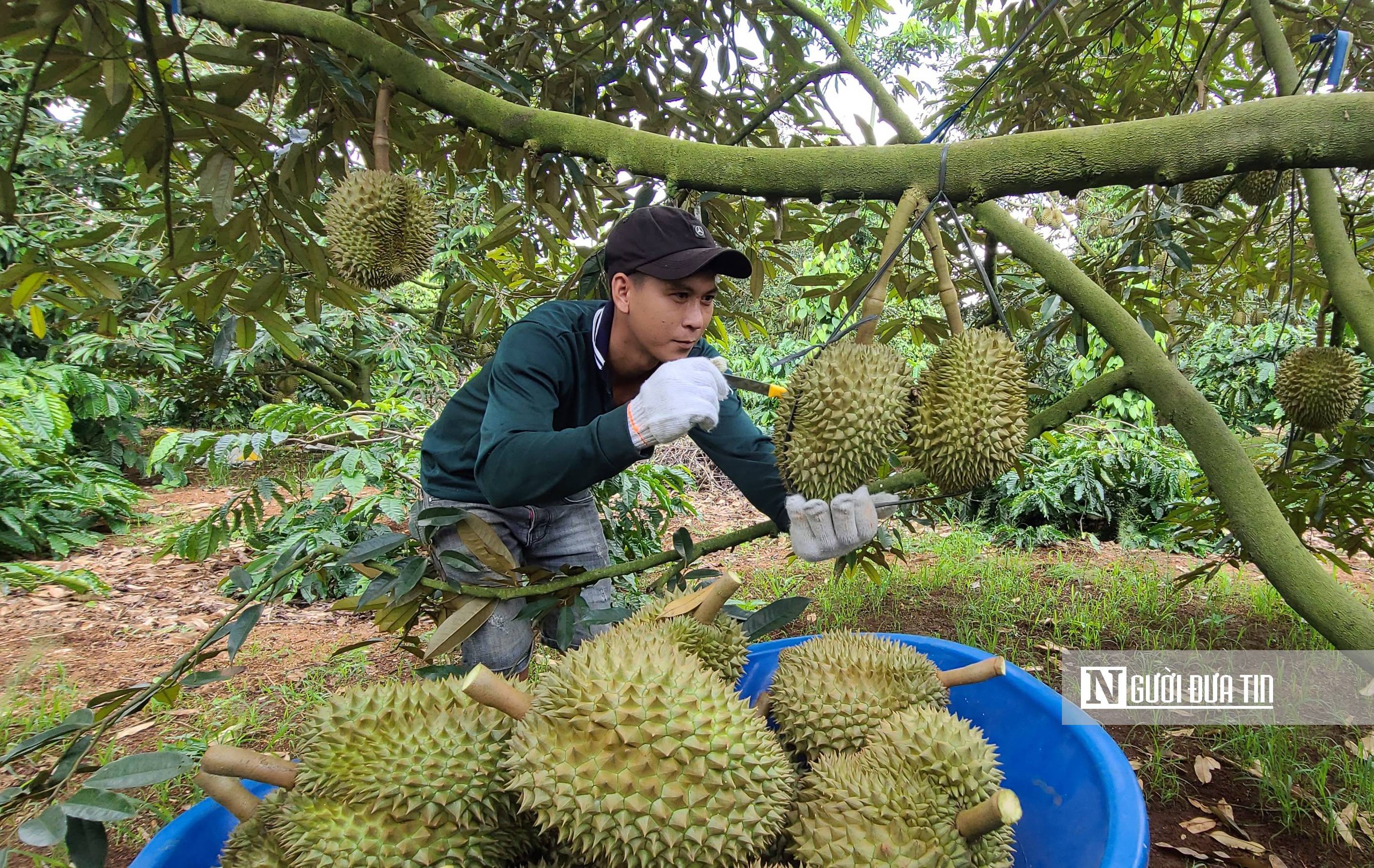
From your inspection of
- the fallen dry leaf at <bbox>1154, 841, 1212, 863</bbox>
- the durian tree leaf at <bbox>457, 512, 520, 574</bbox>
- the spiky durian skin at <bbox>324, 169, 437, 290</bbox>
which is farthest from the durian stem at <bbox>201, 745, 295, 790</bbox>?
the fallen dry leaf at <bbox>1154, 841, 1212, 863</bbox>

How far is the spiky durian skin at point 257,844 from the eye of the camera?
91cm

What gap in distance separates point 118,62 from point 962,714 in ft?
7.65

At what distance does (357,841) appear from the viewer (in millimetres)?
855

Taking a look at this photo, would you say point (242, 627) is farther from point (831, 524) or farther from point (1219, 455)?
point (1219, 455)

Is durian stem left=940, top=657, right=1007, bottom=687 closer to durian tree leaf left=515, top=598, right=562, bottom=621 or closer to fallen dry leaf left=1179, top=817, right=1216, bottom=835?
durian tree leaf left=515, top=598, right=562, bottom=621

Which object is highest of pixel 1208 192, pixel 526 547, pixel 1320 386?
pixel 1208 192

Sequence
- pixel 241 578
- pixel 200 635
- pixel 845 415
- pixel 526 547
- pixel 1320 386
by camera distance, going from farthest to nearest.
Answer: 1. pixel 200 635
2. pixel 526 547
3. pixel 1320 386
4. pixel 241 578
5. pixel 845 415

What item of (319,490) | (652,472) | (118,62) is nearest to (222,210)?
(118,62)

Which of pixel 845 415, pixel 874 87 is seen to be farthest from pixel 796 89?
pixel 845 415

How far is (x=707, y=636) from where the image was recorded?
1239mm

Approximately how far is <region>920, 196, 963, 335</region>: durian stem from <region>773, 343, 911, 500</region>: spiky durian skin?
114mm

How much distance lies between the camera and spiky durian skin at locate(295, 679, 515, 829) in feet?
2.90

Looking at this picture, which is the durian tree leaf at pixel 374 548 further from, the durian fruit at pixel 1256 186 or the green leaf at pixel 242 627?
the durian fruit at pixel 1256 186

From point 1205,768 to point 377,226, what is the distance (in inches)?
104
